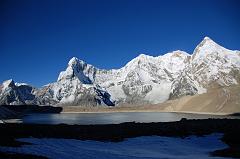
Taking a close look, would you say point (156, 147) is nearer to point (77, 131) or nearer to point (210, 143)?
point (210, 143)

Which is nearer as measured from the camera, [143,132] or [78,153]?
[78,153]

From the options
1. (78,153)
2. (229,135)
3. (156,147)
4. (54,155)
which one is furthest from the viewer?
(229,135)

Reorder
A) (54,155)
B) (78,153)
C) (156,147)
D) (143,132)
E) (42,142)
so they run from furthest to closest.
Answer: (143,132) → (156,147) → (42,142) → (78,153) → (54,155)

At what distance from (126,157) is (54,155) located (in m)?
7.03

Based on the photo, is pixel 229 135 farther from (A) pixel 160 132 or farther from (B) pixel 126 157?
(B) pixel 126 157

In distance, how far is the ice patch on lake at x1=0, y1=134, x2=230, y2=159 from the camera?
124 ft

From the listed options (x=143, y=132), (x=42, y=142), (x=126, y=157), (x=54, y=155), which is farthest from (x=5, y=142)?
(x=143, y=132)

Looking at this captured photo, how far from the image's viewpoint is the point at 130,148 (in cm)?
4747

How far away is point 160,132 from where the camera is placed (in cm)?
6594

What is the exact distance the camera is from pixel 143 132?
65938mm

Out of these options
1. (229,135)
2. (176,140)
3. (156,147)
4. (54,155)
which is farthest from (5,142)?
(229,135)

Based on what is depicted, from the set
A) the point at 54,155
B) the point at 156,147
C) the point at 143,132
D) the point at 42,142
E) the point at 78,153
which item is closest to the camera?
the point at 54,155

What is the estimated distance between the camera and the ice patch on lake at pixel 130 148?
37.7m

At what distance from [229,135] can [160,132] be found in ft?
37.1
